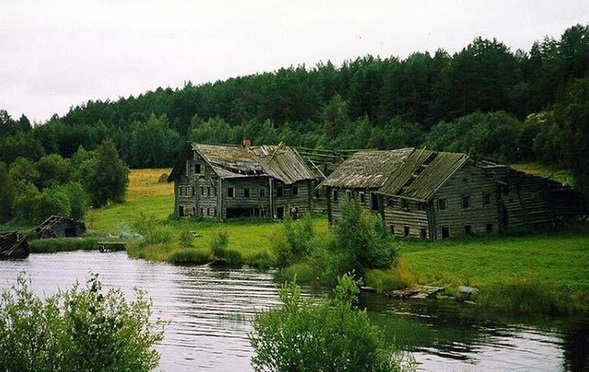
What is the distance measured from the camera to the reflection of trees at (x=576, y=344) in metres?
35.4

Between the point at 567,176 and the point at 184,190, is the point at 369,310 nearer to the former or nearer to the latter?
the point at 567,176

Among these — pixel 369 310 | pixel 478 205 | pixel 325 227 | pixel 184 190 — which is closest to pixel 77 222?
pixel 184 190

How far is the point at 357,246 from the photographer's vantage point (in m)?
52.2

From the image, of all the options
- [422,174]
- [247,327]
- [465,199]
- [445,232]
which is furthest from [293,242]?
[247,327]

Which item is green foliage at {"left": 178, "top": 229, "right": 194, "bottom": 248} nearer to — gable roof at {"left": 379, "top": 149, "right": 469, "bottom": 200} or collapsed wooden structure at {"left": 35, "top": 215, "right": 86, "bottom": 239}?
collapsed wooden structure at {"left": 35, "top": 215, "right": 86, "bottom": 239}

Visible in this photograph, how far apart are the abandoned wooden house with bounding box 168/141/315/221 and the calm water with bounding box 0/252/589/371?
23.3 metres

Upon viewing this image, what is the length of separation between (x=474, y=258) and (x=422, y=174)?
43.6 ft

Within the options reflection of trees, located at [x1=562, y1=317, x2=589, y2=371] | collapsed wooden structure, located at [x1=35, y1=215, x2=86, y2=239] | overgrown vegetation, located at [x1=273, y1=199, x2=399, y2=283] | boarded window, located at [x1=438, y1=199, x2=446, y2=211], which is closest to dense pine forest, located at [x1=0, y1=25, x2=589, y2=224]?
boarded window, located at [x1=438, y1=199, x2=446, y2=211]

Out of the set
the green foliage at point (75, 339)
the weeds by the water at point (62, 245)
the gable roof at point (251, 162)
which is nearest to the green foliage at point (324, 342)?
the green foliage at point (75, 339)

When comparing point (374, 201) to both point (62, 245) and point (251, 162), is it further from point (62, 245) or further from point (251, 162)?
point (62, 245)

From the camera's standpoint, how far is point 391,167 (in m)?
71.8

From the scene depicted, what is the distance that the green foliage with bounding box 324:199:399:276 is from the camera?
2042 inches

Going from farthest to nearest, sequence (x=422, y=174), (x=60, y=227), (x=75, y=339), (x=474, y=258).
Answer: (x=60, y=227), (x=422, y=174), (x=474, y=258), (x=75, y=339)

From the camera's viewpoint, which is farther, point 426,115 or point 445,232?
point 426,115
